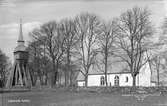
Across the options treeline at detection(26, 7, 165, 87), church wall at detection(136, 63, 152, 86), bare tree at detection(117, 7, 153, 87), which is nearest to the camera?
treeline at detection(26, 7, 165, 87)

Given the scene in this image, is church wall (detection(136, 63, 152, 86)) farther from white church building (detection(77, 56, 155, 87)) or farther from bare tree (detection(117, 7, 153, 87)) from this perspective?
bare tree (detection(117, 7, 153, 87))

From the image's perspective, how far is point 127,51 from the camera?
20.5 m

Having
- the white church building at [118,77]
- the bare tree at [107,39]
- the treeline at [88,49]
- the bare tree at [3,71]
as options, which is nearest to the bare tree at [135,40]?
the treeline at [88,49]

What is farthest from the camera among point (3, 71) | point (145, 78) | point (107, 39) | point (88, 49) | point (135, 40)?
point (145, 78)

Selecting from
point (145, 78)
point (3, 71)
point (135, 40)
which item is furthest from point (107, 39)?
point (145, 78)

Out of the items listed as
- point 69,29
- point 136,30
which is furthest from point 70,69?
point 69,29

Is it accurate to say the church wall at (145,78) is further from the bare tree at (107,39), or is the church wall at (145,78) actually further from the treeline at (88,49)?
the bare tree at (107,39)

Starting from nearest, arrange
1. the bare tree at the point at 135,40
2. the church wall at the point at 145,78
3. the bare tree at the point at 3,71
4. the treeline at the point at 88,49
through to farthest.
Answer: the bare tree at the point at 3,71
the treeline at the point at 88,49
the bare tree at the point at 135,40
the church wall at the point at 145,78

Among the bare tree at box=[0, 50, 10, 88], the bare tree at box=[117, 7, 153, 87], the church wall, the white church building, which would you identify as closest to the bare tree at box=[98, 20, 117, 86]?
the bare tree at box=[117, 7, 153, 87]

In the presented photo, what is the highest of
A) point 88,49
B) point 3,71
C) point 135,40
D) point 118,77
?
point 135,40

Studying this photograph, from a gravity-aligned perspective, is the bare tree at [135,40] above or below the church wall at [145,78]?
above

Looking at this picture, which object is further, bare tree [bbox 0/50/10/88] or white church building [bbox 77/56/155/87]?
white church building [bbox 77/56/155/87]

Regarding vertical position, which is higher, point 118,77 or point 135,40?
point 135,40

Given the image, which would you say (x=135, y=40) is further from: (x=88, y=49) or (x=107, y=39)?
(x=88, y=49)
